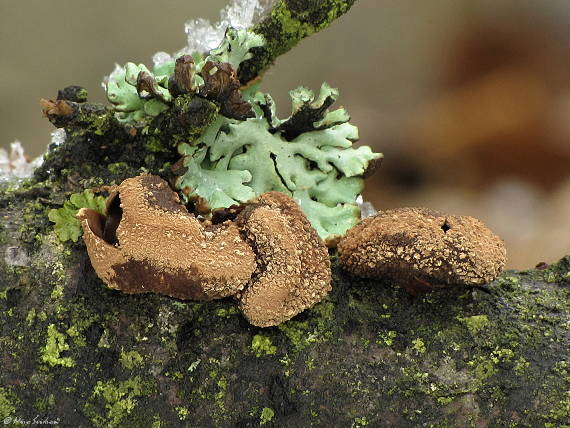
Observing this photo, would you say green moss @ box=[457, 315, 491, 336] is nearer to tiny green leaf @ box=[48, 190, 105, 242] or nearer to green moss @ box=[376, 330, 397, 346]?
green moss @ box=[376, 330, 397, 346]

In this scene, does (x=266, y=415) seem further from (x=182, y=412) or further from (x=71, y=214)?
(x=71, y=214)

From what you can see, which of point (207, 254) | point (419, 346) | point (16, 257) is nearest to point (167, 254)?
point (207, 254)

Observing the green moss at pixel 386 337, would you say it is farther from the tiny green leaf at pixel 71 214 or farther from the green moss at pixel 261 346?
the tiny green leaf at pixel 71 214

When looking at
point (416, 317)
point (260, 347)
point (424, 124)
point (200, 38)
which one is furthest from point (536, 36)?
point (260, 347)

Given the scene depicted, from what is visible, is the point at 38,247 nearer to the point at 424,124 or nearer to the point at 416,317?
the point at 416,317

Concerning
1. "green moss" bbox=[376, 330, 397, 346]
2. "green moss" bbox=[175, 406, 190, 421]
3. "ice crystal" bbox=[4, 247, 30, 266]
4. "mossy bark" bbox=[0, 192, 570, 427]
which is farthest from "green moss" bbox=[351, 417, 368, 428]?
"ice crystal" bbox=[4, 247, 30, 266]

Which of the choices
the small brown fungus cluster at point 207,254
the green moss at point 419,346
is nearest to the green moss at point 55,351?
the small brown fungus cluster at point 207,254
